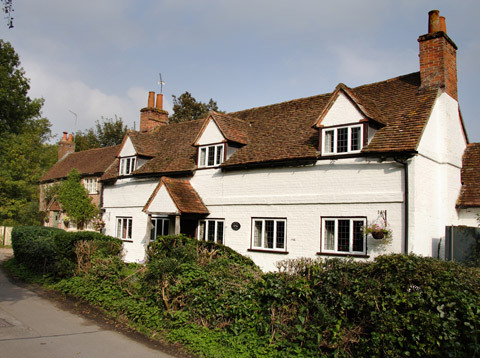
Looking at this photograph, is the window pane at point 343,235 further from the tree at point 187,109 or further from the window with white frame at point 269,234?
the tree at point 187,109

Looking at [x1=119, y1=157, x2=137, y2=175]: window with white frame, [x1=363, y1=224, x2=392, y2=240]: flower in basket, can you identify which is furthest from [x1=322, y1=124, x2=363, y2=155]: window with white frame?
[x1=119, y1=157, x2=137, y2=175]: window with white frame

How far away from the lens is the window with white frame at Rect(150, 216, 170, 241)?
21375mm

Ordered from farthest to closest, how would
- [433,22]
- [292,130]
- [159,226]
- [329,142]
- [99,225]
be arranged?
1. [99,225]
2. [159,226]
3. [292,130]
4. [433,22]
5. [329,142]

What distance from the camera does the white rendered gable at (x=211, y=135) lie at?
1939 centimetres

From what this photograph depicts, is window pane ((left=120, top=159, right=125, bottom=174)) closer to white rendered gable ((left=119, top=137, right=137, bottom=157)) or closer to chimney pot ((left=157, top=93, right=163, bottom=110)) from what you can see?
white rendered gable ((left=119, top=137, right=137, bottom=157))

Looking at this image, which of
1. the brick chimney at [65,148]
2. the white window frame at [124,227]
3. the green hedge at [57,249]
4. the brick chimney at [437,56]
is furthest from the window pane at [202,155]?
the brick chimney at [65,148]

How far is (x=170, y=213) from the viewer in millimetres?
18609

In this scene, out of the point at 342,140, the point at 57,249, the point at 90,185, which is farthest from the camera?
the point at 90,185

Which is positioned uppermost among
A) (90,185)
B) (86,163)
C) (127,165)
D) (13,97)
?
(13,97)

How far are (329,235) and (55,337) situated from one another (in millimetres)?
9780

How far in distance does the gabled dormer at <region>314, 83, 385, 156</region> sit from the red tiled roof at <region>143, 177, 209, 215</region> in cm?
663

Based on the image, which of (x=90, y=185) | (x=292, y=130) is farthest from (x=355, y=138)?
(x=90, y=185)

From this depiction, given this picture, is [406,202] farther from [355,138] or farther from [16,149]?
[16,149]

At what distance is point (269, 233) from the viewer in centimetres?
Result: 1717
